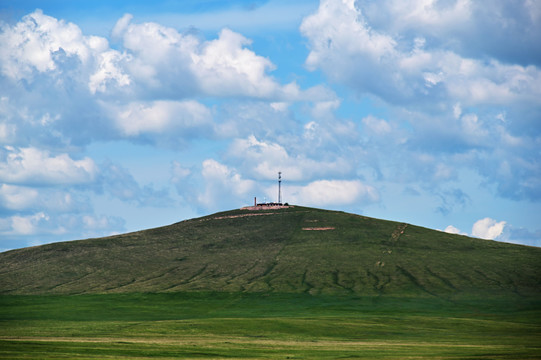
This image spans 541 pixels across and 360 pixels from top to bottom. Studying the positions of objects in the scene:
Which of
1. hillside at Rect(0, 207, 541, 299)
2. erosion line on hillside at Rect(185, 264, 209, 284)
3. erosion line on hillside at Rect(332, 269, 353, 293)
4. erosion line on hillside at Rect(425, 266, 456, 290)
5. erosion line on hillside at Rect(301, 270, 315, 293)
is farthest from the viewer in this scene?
erosion line on hillside at Rect(185, 264, 209, 284)

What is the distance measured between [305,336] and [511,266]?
82.0 meters

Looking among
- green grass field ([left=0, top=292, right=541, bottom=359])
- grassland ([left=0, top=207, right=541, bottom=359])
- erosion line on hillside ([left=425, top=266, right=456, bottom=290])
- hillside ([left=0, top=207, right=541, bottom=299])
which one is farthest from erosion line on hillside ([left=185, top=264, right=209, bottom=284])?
erosion line on hillside ([left=425, top=266, right=456, bottom=290])

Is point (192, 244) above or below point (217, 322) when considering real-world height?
above

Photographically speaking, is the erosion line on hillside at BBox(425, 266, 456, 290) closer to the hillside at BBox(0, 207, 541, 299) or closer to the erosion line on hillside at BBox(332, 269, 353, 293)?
the hillside at BBox(0, 207, 541, 299)

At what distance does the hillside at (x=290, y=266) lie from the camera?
514ft

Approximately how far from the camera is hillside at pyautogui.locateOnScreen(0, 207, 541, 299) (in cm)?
15662

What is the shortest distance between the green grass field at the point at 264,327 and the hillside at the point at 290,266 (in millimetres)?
7681

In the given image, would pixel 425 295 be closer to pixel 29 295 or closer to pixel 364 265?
pixel 364 265

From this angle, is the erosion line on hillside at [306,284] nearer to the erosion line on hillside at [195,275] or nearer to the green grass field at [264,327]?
the green grass field at [264,327]

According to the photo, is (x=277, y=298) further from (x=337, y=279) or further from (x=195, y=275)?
(x=195, y=275)

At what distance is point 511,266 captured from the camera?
167875 mm

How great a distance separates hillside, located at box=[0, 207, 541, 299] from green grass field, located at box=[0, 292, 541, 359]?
7.68 m

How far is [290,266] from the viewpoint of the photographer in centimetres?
17150

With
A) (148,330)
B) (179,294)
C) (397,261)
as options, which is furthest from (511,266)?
(148,330)
